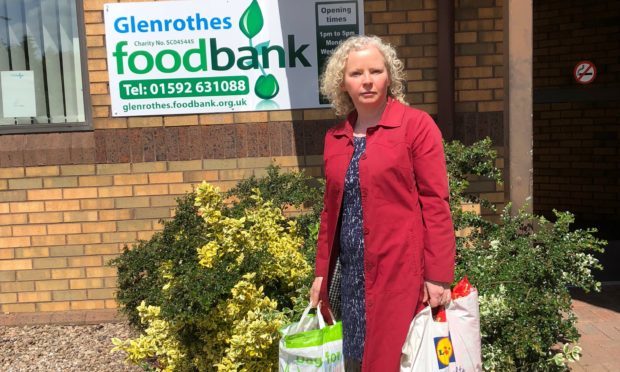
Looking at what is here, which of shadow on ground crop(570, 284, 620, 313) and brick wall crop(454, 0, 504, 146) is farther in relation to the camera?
shadow on ground crop(570, 284, 620, 313)

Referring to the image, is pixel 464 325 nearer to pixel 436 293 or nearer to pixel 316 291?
pixel 436 293

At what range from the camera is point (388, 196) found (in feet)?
7.49

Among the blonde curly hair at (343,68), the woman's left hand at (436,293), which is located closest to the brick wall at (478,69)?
the blonde curly hair at (343,68)

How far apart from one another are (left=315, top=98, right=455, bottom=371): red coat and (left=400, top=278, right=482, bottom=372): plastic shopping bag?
0.16 feet

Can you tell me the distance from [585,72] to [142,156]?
5439 millimetres

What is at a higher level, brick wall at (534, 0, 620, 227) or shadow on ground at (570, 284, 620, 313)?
brick wall at (534, 0, 620, 227)

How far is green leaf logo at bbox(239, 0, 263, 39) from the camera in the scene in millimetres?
4840

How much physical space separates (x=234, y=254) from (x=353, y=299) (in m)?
0.99

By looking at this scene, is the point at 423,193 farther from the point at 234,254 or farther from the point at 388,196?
the point at 234,254

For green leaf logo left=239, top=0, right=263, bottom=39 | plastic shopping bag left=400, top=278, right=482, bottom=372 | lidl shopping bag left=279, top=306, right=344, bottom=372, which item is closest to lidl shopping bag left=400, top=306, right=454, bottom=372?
plastic shopping bag left=400, top=278, right=482, bottom=372

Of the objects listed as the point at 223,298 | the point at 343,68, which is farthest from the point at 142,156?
the point at 343,68

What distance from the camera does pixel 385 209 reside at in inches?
90.1

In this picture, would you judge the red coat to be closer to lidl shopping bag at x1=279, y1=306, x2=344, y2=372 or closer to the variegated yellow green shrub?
lidl shopping bag at x1=279, y1=306, x2=344, y2=372

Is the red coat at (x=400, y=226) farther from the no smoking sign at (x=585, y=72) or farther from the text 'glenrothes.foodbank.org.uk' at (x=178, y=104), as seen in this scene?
the no smoking sign at (x=585, y=72)
